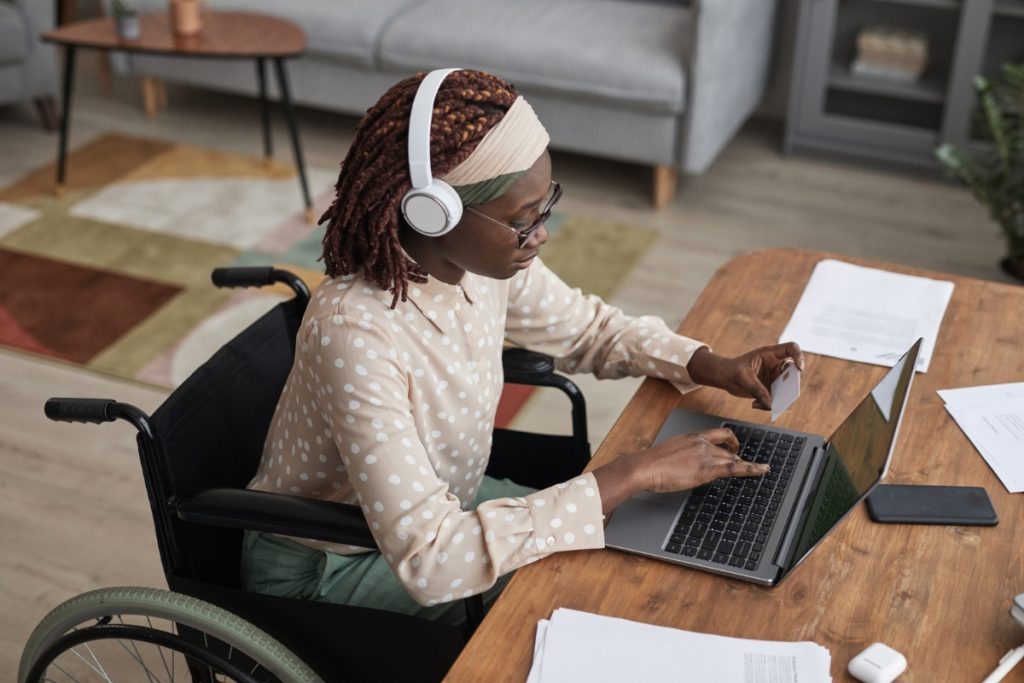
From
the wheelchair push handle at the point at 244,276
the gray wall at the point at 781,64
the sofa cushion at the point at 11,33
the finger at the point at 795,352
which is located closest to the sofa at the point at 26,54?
the sofa cushion at the point at 11,33

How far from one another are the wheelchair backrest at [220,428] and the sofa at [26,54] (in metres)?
2.77

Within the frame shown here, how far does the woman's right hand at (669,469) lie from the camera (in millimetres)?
1253

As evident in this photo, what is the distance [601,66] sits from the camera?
11.3 ft

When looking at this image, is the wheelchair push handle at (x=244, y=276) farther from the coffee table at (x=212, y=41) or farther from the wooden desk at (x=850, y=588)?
the coffee table at (x=212, y=41)

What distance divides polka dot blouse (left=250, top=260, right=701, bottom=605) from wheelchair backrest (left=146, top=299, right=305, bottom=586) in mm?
59

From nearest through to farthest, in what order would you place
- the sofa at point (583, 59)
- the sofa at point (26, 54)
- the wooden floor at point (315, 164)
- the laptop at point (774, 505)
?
the laptop at point (774, 505), the wooden floor at point (315, 164), the sofa at point (583, 59), the sofa at point (26, 54)

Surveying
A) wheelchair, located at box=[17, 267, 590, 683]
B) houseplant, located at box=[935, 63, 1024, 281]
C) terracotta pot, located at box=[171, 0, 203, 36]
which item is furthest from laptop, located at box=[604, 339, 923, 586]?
terracotta pot, located at box=[171, 0, 203, 36]

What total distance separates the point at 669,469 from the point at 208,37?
258cm

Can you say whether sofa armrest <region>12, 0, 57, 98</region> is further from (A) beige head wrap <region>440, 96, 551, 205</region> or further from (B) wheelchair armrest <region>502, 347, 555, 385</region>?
(A) beige head wrap <region>440, 96, 551, 205</region>

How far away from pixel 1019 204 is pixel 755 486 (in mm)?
2134

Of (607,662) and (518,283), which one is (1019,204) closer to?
(518,283)

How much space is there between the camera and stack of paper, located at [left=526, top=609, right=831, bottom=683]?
1063mm

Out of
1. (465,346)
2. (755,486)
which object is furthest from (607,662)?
(465,346)

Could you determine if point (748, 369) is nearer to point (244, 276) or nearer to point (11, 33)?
point (244, 276)
